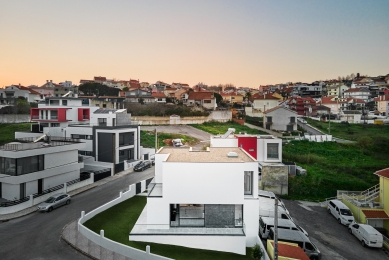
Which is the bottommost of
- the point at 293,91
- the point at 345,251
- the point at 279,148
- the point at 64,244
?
the point at 345,251

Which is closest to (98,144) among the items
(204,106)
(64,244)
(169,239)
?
(64,244)

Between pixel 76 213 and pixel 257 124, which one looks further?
pixel 257 124

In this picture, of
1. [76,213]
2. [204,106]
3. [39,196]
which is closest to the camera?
[76,213]

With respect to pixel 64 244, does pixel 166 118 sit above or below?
above

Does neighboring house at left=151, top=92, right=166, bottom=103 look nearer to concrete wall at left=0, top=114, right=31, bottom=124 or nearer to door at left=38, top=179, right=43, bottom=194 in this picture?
concrete wall at left=0, top=114, right=31, bottom=124

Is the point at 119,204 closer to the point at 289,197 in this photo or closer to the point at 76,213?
the point at 76,213

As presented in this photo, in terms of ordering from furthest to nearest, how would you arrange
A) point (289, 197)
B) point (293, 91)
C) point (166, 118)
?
point (293, 91) < point (166, 118) < point (289, 197)

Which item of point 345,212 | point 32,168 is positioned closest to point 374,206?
point 345,212
